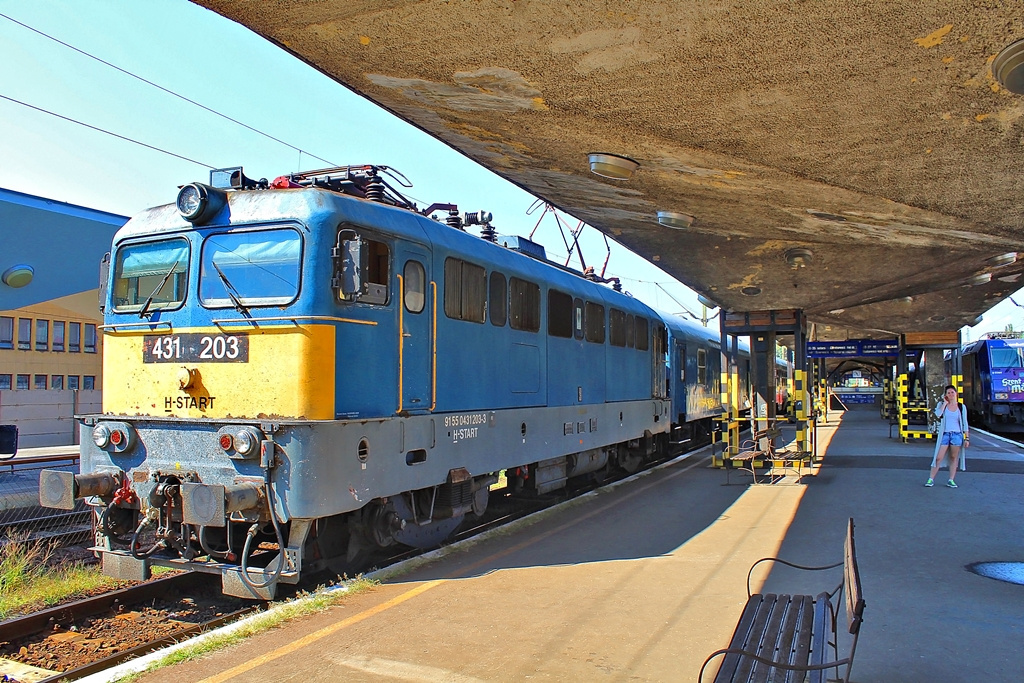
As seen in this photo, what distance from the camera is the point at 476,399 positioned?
8406mm

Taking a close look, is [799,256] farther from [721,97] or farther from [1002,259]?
[721,97]

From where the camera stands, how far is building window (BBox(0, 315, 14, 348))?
24353 mm

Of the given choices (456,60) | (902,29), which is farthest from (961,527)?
(456,60)

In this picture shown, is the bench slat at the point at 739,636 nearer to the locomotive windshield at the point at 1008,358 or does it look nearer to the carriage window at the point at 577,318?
the carriage window at the point at 577,318

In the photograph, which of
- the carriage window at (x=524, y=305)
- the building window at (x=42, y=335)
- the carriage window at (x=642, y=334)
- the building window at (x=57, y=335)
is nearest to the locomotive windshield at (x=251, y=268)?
the carriage window at (x=524, y=305)

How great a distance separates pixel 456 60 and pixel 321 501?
3.51 m

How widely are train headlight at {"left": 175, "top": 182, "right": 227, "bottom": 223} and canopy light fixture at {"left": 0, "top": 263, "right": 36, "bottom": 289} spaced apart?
26.7 ft

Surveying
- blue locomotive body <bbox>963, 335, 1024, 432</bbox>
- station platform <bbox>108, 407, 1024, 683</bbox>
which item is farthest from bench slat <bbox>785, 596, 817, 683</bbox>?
blue locomotive body <bbox>963, 335, 1024, 432</bbox>

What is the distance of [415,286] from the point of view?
24.3 ft

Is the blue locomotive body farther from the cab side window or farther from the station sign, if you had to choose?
the cab side window

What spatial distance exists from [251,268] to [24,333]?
75.5 feet

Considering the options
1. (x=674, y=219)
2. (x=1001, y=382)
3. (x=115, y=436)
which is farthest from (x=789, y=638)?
(x=1001, y=382)

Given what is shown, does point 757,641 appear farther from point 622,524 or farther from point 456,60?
point 622,524

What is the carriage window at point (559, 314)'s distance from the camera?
34.2 feet
